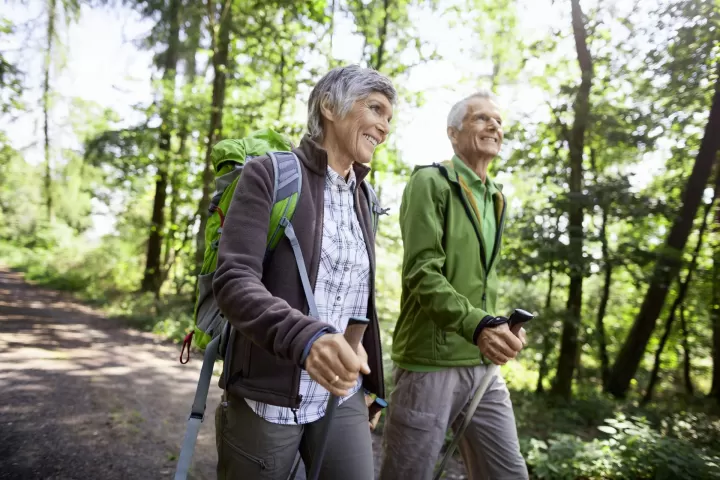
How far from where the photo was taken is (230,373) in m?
1.58

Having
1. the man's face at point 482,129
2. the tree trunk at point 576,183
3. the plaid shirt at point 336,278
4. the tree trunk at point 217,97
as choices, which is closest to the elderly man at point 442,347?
the man's face at point 482,129

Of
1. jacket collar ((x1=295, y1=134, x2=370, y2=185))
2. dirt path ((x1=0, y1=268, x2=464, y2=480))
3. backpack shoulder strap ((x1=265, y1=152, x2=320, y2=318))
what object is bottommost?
dirt path ((x1=0, y1=268, x2=464, y2=480))

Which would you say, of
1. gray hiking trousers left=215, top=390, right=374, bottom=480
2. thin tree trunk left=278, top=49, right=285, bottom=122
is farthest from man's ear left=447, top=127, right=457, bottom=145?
thin tree trunk left=278, top=49, right=285, bottom=122

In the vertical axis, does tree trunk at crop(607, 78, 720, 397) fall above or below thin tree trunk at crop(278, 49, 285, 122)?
below

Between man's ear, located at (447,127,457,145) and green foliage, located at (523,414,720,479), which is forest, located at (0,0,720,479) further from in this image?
man's ear, located at (447,127,457,145)

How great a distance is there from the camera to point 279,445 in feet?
5.16

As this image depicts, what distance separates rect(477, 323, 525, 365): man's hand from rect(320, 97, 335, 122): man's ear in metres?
1.00

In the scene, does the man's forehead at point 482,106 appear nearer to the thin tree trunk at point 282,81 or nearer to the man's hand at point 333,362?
the man's hand at point 333,362

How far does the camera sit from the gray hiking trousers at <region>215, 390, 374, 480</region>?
1554 millimetres

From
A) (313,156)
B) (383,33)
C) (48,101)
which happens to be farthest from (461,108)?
(48,101)

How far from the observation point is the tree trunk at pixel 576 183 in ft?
24.0

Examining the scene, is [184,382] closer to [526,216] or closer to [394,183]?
[526,216]

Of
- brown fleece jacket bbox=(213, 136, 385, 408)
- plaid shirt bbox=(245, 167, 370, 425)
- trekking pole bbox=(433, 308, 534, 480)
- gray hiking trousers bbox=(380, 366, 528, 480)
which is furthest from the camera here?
gray hiking trousers bbox=(380, 366, 528, 480)

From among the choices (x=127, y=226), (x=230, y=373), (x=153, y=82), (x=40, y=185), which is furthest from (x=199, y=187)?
(x=230, y=373)
